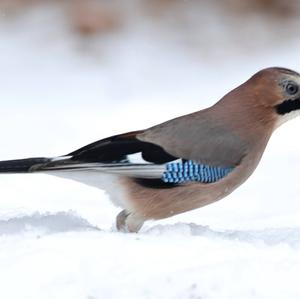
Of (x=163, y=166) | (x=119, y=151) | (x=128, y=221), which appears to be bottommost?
(x=128, y=221)

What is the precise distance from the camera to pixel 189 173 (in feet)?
16.1

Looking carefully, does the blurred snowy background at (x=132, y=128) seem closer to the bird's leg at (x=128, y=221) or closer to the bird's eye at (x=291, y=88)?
the bird's leg at (x=128, y=221)

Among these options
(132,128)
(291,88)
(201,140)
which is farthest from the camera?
(132,128)

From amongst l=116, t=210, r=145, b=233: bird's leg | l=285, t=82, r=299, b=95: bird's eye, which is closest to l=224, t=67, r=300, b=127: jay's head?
l=285, t=82, r=299, b=95: bird's eye

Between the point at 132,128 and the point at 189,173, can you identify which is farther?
the point at 132,128

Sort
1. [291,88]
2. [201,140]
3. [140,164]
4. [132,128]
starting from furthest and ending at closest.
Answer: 1. [132,128]
2. [291,88]
3. [201,140]
4. [140,164]

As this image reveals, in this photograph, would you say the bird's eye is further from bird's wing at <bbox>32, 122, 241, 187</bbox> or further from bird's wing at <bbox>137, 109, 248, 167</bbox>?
bird's wing at <bbox>32, 122, 241, 187</bbox>

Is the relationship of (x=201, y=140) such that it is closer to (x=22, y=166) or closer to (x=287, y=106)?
(x=287, y=106)

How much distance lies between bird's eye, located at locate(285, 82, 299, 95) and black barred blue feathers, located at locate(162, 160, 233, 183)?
429 mm

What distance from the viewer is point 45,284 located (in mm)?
3953

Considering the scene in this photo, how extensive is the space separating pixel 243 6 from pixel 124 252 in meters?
6.39

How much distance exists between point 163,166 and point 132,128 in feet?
10.8

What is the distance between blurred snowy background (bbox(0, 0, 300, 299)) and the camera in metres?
4.00

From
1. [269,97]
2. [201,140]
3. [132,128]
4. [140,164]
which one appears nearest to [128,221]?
→ [140,164]
